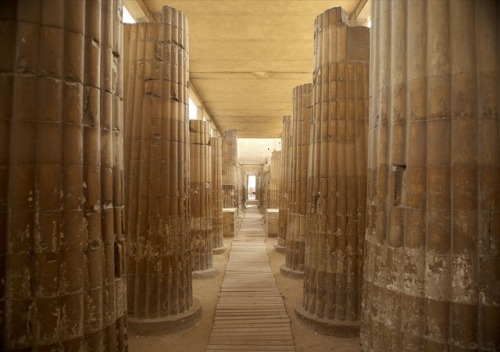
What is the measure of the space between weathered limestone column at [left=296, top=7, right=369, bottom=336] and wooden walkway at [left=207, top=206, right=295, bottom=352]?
2.34 ft

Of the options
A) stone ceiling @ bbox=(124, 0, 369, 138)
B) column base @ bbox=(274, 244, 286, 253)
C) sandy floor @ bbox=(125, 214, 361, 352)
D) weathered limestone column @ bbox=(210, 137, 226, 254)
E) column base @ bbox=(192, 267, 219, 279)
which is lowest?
sandy floor @ bbox=(125, 214, 361, 352)

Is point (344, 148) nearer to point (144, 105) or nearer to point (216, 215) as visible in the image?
point (144, 105)

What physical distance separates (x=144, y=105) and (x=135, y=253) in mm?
2556

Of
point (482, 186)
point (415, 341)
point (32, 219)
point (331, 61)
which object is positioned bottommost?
point (415, 341)

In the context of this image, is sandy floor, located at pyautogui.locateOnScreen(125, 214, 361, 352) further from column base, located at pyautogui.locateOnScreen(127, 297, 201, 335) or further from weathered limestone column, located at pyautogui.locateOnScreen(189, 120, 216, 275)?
weathered limestone column, located at pyautogui.locateOnScreen(189, 120, 216, 275)

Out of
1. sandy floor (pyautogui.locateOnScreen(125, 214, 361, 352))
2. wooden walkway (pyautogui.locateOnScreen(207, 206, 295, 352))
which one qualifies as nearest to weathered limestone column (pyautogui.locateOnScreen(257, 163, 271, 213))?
wooden walkway (pyautogui.locateOnScreen(207, 206, 295, 352))

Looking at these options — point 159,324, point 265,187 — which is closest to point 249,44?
point 159,324

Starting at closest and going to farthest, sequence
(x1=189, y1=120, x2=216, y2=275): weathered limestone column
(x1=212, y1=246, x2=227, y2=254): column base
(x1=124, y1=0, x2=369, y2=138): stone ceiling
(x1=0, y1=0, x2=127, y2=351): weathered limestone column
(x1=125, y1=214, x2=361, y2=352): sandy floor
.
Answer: (x1=0, y1=0, x2=127, y2=351): weathered limestone column → (x1=125, y1=214, x2=361, y2=352): sandy floor → (x1=124, y1=0, x2=369, y2=138): stone ceiling → (x1=189, y1=120, x2=216, y2=275): weathered limestone column → (x1=212, y1=246, x2=227, y2=254): column base

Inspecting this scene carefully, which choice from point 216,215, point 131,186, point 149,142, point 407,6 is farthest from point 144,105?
point 216,215

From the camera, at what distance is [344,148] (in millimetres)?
6688

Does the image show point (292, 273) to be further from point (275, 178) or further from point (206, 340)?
point (275, 178)

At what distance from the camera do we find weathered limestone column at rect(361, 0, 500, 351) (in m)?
2.94

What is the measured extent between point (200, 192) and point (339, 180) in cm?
565

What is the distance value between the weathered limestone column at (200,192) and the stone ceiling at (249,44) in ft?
9.29
